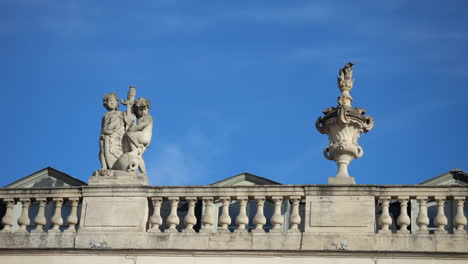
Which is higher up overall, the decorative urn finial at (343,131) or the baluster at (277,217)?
the decorative urn finial at (343,131)

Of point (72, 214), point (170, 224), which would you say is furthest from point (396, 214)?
point (72, 214)

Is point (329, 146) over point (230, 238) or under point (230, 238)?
over

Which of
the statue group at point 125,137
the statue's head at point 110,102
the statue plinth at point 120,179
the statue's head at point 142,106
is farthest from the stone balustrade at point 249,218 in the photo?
the statue's head at point 110,102

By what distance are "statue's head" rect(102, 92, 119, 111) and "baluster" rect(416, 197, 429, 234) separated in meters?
5.70

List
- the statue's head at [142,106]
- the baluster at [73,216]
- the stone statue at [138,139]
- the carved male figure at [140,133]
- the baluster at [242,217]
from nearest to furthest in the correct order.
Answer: the baluster at [242,217] → the baluster at [73,216] → the stone statue at [138,139] → the carved male figure at [140,133] → the statue's head at [142,106]

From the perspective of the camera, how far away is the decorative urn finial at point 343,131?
20.6 meters

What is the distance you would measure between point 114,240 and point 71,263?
31.7 inches

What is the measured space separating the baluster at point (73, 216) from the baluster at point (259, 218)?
309 centimetres

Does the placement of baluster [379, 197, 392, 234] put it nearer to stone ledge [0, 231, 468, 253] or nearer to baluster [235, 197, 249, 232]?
stone ledge [0, 231, 468, 253]

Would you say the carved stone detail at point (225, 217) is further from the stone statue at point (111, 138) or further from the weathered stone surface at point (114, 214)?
the stone statue at point (111, 138)

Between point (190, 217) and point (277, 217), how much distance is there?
147 centimetres

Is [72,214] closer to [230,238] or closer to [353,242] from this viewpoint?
[230,238]

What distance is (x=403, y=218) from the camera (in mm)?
19781

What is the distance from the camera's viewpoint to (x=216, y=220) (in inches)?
846
